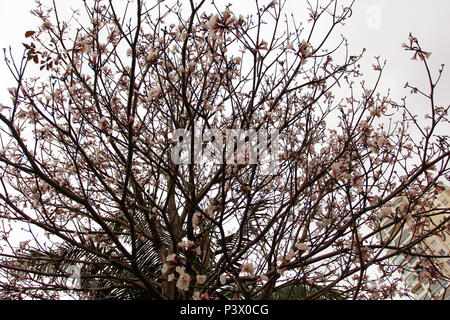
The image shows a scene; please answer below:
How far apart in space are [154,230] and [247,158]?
1.17 meters

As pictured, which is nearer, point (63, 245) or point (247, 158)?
point (247, 158)

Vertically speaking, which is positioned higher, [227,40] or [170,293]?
[227,40]

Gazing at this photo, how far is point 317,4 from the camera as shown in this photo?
2861mm

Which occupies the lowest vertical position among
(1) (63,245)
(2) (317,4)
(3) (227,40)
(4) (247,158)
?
(1) (63,245)

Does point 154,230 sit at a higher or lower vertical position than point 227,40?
lower
